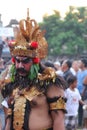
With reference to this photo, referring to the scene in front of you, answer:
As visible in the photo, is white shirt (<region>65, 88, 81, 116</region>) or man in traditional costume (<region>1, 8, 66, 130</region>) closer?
man in traditional costume (<region>1, 8, 66, 130</region>)

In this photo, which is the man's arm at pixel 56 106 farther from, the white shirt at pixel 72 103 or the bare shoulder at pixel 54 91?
the white shirt at pixel 72 103

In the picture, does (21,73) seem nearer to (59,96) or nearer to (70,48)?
(59,96)

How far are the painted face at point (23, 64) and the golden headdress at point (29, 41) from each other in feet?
0.16

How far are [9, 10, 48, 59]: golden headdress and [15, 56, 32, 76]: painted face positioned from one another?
0.16 feet

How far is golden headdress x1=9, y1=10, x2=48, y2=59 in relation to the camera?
4.88 m

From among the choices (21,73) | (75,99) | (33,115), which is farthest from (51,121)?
(75,99)

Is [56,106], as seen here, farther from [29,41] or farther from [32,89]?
[29,41]

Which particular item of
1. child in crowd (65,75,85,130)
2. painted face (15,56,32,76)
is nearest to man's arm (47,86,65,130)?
painted face (15,56,32,76)

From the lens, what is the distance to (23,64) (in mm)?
4785

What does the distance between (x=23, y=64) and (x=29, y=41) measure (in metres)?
0.27

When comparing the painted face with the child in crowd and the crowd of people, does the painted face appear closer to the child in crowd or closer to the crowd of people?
the crowd of people

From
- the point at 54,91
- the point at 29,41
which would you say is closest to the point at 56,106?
the point at 54,91

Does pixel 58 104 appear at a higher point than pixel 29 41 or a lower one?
lower

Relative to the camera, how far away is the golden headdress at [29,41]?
488 cm
